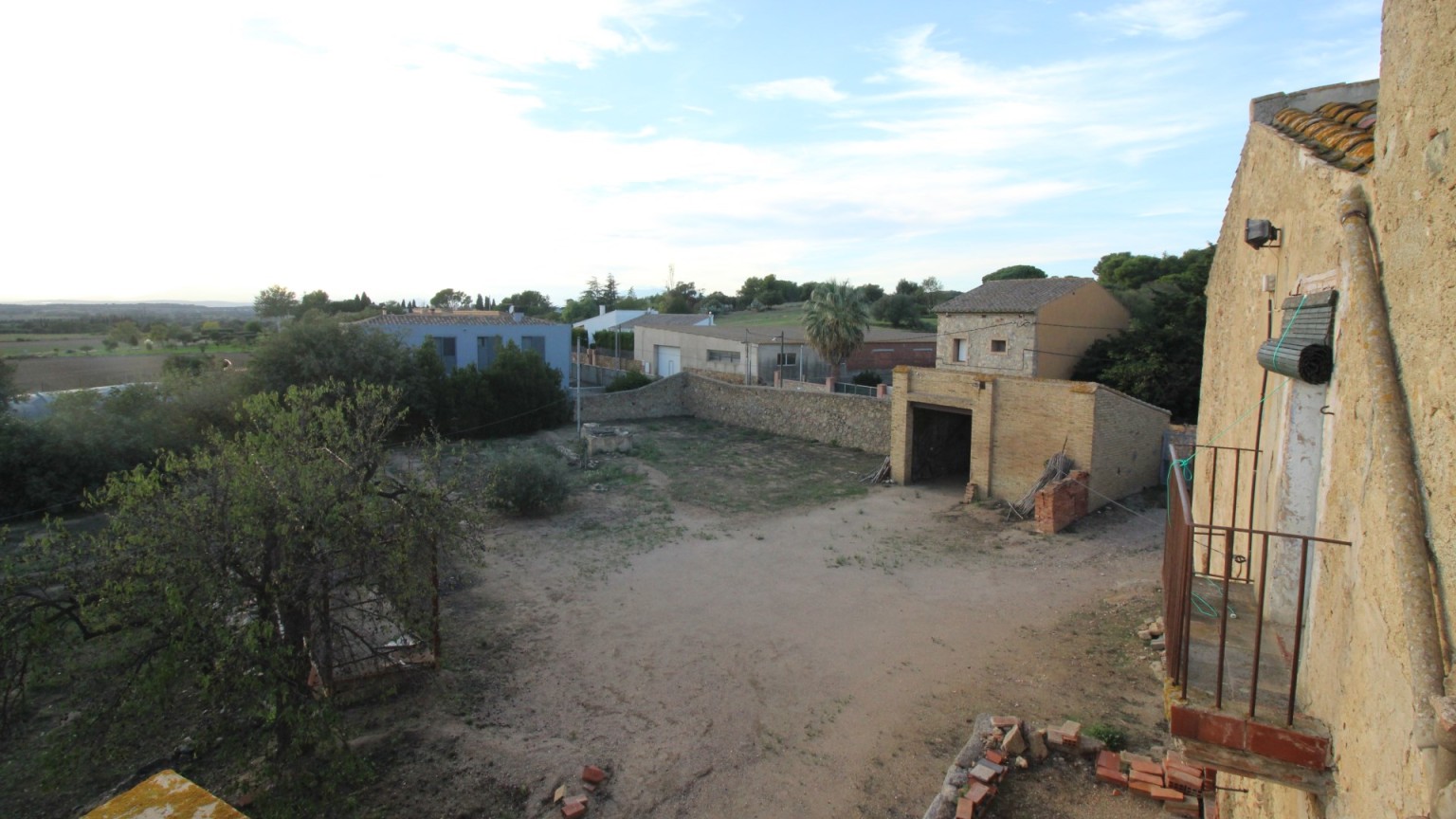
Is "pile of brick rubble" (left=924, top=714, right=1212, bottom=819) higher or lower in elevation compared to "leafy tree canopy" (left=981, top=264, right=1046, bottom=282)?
lower

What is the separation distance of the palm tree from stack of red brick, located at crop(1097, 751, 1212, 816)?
25751 millimetres

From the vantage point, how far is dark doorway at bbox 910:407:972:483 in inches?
890

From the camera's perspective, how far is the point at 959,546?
16.6 meters

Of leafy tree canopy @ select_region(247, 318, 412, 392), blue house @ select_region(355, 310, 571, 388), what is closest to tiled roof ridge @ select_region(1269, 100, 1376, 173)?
leafy tree canopy @ select_region(247, 318, 412, 392)

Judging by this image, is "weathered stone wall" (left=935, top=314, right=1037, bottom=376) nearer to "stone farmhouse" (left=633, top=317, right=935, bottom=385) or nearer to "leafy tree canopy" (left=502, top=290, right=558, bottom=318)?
"stone farmhouse" (left=633, top=317, right=935, bottom=385)

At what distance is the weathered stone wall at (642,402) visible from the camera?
3397cm

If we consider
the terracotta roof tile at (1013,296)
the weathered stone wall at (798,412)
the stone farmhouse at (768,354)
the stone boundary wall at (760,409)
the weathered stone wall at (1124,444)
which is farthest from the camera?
the stone farmhouse at (768,354)

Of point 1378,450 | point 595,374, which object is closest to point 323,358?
point 595,374

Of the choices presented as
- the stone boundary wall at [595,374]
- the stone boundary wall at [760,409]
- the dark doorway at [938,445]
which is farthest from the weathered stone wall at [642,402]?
the dark doorway at [938,445]

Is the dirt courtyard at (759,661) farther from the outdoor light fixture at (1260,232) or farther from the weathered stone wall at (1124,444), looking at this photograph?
the outdoor light fixture at (1260,232)

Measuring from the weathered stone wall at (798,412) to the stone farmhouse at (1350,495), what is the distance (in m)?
20.9

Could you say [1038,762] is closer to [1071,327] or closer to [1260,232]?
[1260,232]

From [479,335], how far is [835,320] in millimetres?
17469

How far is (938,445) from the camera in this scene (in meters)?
23.4
